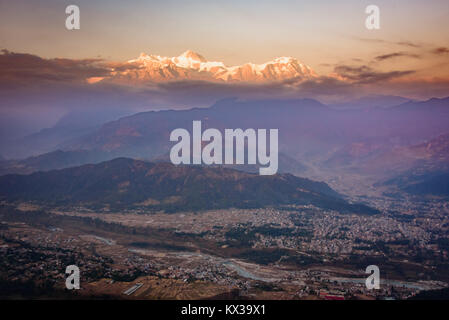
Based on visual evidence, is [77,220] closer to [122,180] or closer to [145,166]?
[122,180]

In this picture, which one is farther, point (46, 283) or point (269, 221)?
point (269, 221)

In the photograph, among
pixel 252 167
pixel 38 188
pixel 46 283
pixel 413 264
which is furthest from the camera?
pixel 252 167
